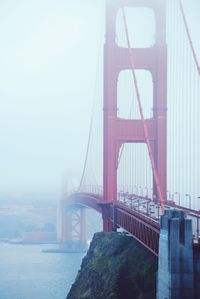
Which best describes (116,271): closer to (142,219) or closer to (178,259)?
(142,219)

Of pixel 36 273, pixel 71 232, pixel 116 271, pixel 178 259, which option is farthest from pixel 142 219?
pixel 71 232

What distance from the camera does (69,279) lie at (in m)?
43.7

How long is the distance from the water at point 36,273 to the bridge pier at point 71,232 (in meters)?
2.33

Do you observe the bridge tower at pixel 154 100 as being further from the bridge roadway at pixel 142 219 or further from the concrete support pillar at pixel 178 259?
the concrete support pillar at pixel 178 259

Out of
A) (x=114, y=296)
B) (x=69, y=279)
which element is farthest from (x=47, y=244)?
(x=114, y=296)

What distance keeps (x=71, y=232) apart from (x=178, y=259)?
2131 inches

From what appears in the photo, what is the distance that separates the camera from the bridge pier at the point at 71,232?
Result: 210 feet

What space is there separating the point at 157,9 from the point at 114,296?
40.4 ft

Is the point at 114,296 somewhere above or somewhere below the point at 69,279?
above

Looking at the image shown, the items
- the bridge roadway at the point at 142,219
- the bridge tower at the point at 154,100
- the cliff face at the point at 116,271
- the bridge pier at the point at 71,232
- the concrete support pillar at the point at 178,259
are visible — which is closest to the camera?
the concrete support pillar at the point at 178,259

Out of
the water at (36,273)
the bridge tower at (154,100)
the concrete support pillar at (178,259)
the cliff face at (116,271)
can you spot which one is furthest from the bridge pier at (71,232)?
the concrete support pillar at (178,259)

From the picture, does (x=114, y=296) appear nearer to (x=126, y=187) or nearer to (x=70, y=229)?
(x=126, y=187)

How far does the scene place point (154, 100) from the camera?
26.0 meters

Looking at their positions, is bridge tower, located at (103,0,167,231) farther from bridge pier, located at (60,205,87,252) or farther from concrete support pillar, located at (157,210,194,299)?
bridge pier, located at (60,205,87,252)
